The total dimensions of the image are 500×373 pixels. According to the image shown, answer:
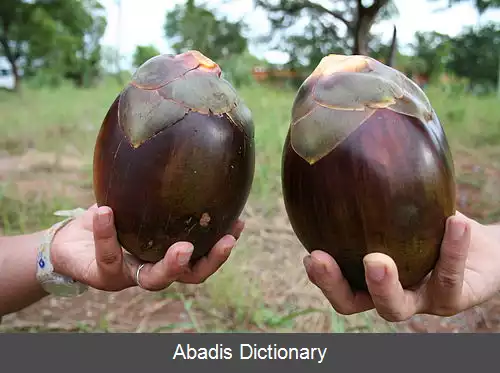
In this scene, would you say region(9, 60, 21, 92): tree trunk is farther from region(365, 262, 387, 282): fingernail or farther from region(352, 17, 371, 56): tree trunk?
region(365, 262, 387, 282): fingernail

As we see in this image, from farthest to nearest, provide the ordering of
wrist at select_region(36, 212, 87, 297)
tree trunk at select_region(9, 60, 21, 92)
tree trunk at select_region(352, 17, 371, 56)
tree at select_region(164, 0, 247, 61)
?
tree trunk at select_region(9, 60, 21, 92) < tree at select_region(164, 0, 247, 61) < tree trunk at select_region(352, 17, 371, 56) < wrist at select_region(36, 212, 87, 297)

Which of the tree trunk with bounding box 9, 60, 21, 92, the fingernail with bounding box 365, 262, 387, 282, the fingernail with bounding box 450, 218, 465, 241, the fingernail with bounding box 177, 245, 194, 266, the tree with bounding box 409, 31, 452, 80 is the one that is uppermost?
the fingernail with bounding box 450, 218, 465, 241

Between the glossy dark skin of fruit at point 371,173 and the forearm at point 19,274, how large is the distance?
0.77 m

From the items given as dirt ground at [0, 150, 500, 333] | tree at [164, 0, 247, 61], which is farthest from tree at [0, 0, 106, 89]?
dirt ground at [0, 150, 500, 333]

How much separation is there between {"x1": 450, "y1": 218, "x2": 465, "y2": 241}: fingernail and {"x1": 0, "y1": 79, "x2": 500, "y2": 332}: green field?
0.85 m

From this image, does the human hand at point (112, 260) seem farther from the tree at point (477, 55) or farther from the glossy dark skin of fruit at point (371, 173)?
the tree at point (477, 55)

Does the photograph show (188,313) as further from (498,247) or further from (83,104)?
(83,104)

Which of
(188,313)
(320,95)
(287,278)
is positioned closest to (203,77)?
(320,95)

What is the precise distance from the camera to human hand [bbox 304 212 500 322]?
80cm

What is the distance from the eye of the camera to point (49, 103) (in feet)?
17.3

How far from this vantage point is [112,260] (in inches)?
37.8

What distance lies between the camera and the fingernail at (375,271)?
30.7 inches

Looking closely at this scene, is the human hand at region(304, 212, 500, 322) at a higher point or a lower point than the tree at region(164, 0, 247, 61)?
higher

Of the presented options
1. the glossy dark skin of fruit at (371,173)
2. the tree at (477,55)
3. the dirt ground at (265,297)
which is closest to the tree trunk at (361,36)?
the glossy dark skin of fruit at (371,173)
